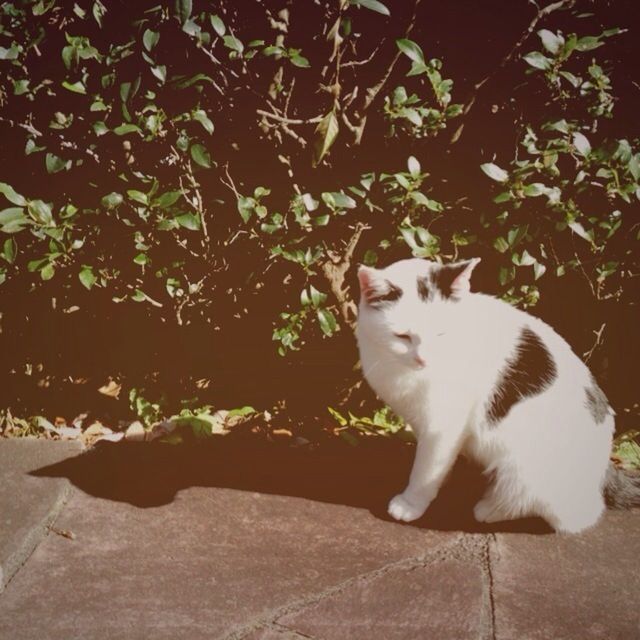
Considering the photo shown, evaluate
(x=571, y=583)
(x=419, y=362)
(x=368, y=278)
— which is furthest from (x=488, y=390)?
(x=571, y=583)

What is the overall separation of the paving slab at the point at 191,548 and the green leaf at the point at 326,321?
733 mm

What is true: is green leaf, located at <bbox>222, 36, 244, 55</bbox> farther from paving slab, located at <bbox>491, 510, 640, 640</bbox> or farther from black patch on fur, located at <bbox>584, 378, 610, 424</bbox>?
paving slab, located at <bbox>491, 510, 640, 640</bbox>

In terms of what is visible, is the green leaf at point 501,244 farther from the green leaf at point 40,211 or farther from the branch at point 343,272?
the green leaf at point 40,211

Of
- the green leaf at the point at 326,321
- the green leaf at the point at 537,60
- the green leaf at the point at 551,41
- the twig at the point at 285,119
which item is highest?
the green leaf at the point at 551,41

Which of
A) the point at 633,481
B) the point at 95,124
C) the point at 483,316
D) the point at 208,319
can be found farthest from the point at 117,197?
the point at 633,481

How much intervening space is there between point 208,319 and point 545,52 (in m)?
2.30

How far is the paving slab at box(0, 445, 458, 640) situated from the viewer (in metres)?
2.07

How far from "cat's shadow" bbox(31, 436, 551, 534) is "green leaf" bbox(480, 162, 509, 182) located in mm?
1442

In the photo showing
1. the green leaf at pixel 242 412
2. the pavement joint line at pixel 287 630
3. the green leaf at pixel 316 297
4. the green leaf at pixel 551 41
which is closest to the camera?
the pavement joint line at pixel 287 630

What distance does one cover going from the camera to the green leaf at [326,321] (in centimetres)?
311

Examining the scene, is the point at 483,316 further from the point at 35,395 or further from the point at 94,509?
the point at 35,395

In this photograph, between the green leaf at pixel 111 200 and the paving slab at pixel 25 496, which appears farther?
the green leaf at pixel 111 200

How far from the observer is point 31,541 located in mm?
2455

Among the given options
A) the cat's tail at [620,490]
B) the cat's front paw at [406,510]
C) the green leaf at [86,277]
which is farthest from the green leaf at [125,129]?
the cat's tail at [620,490]
